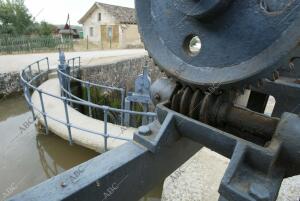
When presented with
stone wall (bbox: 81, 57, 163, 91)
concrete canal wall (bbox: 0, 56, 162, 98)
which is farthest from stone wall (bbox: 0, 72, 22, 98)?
stone wall (bbox: 81, 57, 163, 91)

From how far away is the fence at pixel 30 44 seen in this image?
17656mm

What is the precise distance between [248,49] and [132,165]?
23.2 inches

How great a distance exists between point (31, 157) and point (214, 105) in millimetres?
5402

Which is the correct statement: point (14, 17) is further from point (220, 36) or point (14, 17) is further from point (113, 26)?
point (220, 36)

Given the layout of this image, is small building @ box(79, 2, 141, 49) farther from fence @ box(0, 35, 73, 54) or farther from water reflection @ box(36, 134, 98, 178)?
water reflection @ box(36, 134, 98, 178)

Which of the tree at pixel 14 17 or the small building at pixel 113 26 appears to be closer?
the tree at pixel 14 17

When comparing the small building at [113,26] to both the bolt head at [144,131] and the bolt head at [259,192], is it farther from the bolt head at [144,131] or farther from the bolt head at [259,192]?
the bolt head at [259,192]

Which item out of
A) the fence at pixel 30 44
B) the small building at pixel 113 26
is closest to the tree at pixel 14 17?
the fence at pixel 30 44

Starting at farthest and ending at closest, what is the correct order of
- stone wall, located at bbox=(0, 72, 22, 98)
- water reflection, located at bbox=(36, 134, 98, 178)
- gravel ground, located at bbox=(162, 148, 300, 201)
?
stone wall, located at bbox=(0, 72, 22, 98)
water reflection, located at bbox=(36, 134, 98, 178)
gravel ground, located at bbox=(162, 148, 300, 201)

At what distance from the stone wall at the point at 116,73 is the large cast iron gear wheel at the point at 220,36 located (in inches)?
338

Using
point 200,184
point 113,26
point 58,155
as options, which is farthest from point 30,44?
point 200,184

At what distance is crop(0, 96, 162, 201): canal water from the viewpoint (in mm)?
4664

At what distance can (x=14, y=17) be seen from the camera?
990 inches

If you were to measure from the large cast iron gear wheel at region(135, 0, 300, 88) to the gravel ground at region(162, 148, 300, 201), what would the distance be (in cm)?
156
